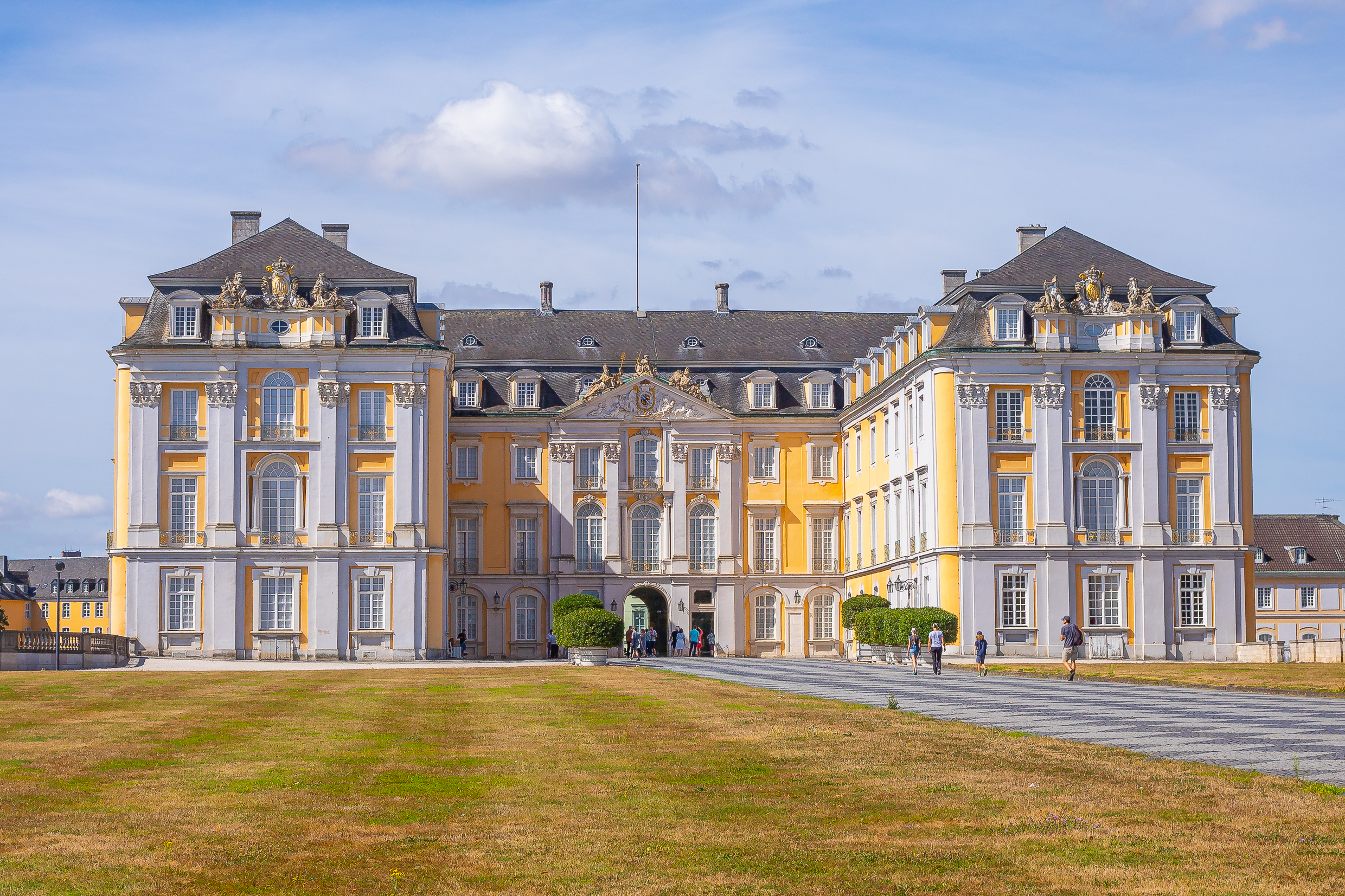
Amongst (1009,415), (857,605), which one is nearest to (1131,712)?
(1009,415)

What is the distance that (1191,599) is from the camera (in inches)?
2468

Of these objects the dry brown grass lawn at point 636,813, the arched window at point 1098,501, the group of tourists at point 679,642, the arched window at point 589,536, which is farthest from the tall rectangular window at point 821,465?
the dry brown grass lawn at point 636,813

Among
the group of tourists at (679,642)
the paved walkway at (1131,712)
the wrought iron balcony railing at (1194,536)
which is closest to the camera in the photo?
the paved walkway at (1131,712)

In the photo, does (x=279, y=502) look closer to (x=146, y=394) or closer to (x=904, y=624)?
(x=146, y=394)

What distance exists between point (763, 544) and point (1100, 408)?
60.0 ft

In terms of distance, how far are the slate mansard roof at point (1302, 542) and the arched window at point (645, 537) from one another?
40.7 meters

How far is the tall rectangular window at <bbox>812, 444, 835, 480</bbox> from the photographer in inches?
2995

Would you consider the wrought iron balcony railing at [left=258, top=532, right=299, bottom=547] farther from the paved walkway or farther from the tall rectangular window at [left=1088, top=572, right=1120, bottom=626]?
the tall rectangular window at [left=1088, top=572, right=1120, bottom=626]

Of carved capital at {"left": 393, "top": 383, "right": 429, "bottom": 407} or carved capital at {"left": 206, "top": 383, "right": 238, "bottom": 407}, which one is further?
carved capital at {"left": 393, "top": 383, "right": 429, "bottom": 407}

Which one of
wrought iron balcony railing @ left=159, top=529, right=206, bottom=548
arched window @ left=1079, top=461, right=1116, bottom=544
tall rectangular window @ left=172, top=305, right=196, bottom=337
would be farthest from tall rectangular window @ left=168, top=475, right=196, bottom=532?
arched window @ left=1079, top=461, right=1116, bottom=544

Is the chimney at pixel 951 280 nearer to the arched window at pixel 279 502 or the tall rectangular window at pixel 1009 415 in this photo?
the tall rectangular window at pixel 1009 415

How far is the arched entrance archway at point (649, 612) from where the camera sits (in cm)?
7494

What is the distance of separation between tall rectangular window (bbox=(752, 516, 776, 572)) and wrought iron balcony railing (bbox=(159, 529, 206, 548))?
2437cm

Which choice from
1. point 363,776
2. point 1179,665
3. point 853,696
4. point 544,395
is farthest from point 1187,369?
point 363,776
